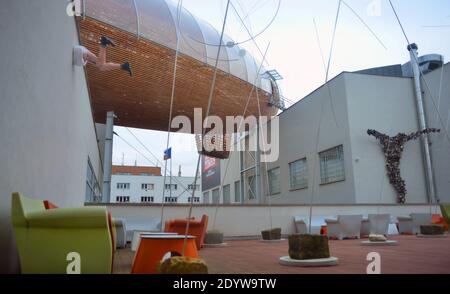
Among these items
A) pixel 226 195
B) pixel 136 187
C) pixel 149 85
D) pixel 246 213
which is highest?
pixel 149 85

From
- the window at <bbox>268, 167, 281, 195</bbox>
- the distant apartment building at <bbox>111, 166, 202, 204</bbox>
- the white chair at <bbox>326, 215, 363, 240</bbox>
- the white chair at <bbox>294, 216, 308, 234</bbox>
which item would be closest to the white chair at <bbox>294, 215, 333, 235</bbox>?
the white chair at <bbox>294, 216, 308, 234</bbox>

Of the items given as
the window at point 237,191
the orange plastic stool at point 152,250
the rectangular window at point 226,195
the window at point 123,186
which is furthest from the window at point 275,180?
the window at point 123,186

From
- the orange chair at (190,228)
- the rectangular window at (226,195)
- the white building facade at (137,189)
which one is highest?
the white building facade at (137,189)

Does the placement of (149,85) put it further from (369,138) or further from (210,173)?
(210,173)

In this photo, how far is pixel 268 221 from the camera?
33.3 feet

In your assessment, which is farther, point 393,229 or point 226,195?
point 226,195

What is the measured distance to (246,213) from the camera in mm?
9961

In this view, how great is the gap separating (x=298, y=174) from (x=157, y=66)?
7497 millimetres

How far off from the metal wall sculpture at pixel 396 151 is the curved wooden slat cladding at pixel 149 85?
5.25 metres

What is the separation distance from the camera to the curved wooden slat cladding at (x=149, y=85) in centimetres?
1120

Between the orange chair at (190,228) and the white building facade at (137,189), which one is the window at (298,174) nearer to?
the orange chair at (190,228)

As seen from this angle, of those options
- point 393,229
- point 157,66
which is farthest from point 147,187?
point 393,229
